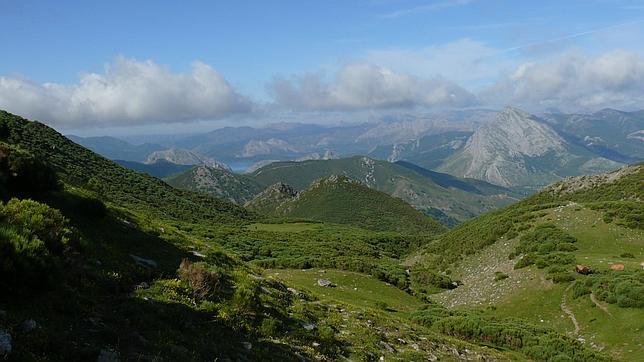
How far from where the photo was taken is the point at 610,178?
10981cm

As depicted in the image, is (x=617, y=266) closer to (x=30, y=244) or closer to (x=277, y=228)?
(x=30, y=244)

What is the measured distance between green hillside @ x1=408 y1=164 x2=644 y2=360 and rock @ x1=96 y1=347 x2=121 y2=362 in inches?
1149

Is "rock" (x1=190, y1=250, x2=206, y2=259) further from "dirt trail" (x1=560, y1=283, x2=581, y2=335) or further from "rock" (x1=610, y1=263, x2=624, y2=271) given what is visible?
"rock" (x1=610, y1=263, x2=624, y2=271)

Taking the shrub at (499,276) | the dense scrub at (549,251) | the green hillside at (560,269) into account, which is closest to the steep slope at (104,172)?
the green hillside at (560,269)

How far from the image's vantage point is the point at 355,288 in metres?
43.3

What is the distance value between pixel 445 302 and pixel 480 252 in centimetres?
1696

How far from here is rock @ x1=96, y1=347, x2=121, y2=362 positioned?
9.46 m

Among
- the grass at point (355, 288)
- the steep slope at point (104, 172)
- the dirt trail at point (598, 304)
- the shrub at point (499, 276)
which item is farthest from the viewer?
the steep slope at point (104, 172)

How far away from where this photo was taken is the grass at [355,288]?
37.1 metres

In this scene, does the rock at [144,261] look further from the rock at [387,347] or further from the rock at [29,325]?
the rock at [387,347]

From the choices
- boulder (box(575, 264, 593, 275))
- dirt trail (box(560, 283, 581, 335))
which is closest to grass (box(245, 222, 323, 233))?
boulder (box(575, 264, 593, 275))

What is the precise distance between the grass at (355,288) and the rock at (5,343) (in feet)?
94.2

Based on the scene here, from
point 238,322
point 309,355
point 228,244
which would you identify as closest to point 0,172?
point 238,322

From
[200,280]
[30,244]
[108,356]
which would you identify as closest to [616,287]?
[200,280]
